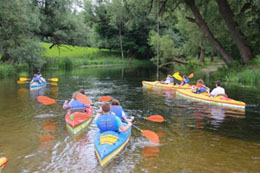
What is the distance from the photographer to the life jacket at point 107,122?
262 inches

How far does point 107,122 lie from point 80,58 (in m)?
40.1

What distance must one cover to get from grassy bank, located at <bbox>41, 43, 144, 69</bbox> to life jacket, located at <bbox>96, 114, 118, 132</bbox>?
30.0m

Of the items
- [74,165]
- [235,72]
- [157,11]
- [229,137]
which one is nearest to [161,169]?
[74,165]

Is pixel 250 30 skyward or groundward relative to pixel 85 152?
skyward

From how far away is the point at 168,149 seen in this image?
704 centimetres

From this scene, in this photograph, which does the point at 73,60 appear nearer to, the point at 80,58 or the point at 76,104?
the point at 80,58

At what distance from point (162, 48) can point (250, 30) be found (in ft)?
44.2

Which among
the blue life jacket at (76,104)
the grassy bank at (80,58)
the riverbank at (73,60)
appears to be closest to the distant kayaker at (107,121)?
the blue life jacket at (76,104)

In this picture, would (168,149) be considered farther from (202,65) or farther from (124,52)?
(124,52)

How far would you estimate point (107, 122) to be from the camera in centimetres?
667

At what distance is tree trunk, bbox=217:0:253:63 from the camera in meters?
19.5

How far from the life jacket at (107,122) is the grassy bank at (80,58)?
1180 inches

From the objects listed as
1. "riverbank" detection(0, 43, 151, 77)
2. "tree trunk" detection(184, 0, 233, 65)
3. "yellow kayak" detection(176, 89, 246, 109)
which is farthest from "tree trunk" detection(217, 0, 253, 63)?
"riverbank" detection(0, 43, 151, 77)

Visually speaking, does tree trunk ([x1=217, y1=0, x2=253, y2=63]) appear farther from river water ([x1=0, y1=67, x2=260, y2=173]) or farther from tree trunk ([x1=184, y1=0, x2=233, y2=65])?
river water ([x1=0, y1=67, x2=260, y2=173])
